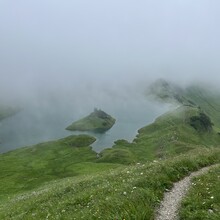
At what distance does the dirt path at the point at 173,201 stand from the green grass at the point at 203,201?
1.55 ft

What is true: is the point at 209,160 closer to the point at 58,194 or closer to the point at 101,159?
the point at 58,194

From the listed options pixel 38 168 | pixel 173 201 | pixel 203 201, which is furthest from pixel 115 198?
pixel 38 168

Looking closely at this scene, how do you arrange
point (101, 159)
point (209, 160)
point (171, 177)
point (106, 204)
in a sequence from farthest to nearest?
point (101, 159), point (209, 160), point (171, 177), point (106, 204)

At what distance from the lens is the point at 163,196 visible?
23672 millimetres

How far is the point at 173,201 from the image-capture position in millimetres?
22547

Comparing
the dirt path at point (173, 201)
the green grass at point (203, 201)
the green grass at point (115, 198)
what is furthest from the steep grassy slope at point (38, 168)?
the green grass at point (203, 201)

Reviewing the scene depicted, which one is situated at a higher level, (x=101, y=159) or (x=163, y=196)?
(x=101, y=159)

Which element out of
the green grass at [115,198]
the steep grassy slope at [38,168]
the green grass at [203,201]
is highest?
the steep grassy slope at [38,168]

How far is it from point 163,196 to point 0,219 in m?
12.6

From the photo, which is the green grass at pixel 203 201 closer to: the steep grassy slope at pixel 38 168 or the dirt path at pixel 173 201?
the dirt path at pixel 173 201

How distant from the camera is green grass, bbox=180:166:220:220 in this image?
1933cm

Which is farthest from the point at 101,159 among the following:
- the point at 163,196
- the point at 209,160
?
the point at 163,196

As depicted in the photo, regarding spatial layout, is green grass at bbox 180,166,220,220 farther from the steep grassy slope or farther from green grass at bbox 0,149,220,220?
the steep grassy slope

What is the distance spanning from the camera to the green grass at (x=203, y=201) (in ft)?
63.4
